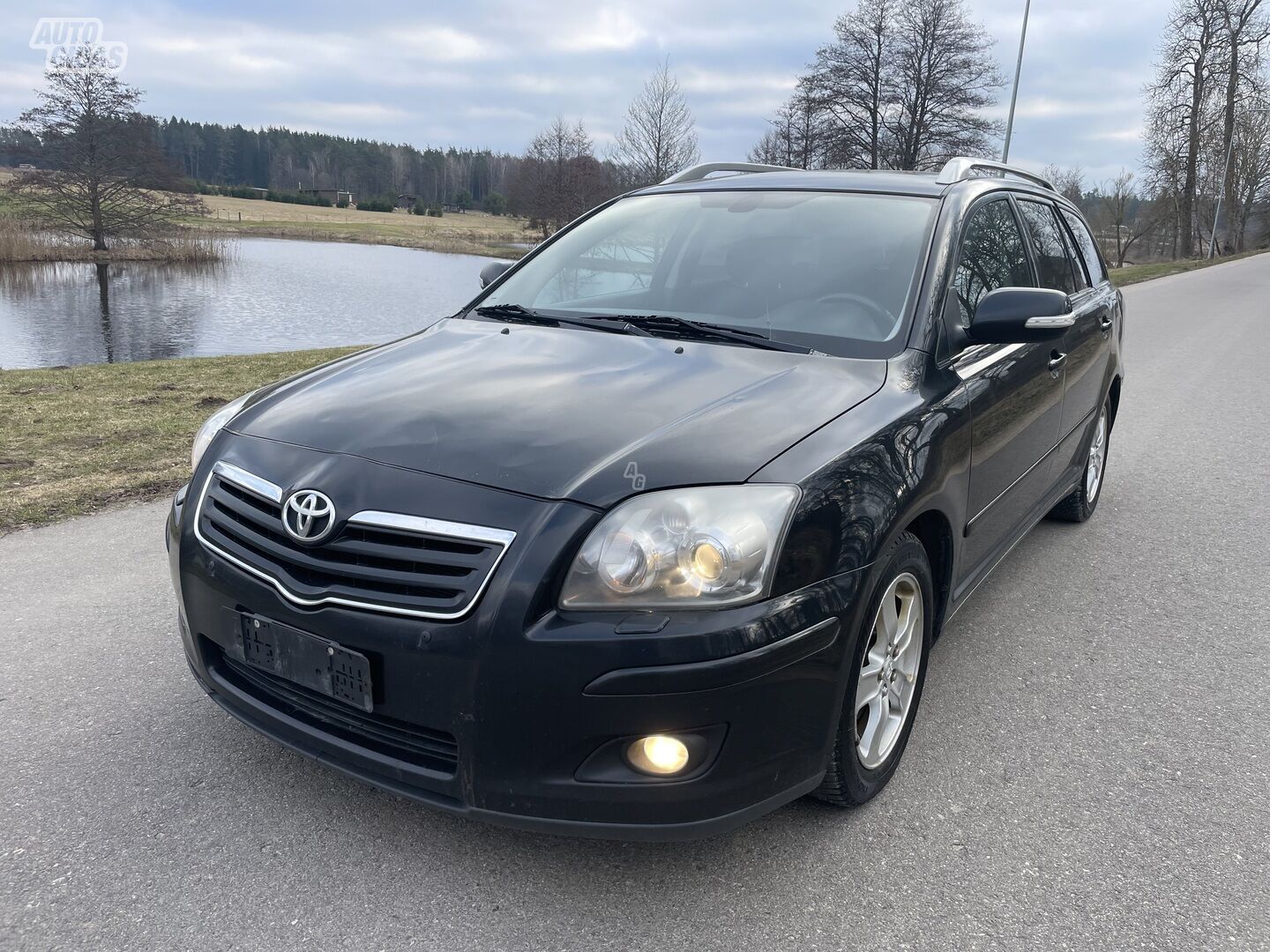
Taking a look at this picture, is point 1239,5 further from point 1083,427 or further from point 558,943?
point 558,943

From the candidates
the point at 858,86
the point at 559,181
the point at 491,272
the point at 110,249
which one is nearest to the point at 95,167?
the point at 110,249

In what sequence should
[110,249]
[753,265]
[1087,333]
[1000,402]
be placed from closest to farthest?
[1000,402], [753,265], [1087,333], [110,249]

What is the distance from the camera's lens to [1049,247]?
14.5ft

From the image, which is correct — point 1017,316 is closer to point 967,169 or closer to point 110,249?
point 967,169

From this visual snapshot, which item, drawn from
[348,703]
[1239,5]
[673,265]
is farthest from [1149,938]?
[1239,5]

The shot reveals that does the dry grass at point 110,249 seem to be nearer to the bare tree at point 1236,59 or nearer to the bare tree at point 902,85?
the bare tree at point 902,85

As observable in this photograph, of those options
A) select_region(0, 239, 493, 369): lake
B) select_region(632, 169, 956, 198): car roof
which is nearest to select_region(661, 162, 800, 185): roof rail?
select_region(632, 169, 956, 198): car roof

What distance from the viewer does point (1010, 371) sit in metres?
3.42

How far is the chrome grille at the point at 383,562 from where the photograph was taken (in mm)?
2072

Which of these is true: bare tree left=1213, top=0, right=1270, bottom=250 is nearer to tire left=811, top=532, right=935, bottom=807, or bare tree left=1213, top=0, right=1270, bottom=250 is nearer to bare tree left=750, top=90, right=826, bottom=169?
bare tree left=750, top=90, right=826, bottom=169

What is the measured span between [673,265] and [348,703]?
2217 millimetres

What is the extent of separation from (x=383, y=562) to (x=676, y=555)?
66cm

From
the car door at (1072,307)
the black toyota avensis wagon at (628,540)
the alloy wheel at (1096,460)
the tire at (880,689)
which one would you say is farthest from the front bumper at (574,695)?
the alloy wheel at (1096,460)

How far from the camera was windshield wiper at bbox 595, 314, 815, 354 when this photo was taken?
300 centimetres
